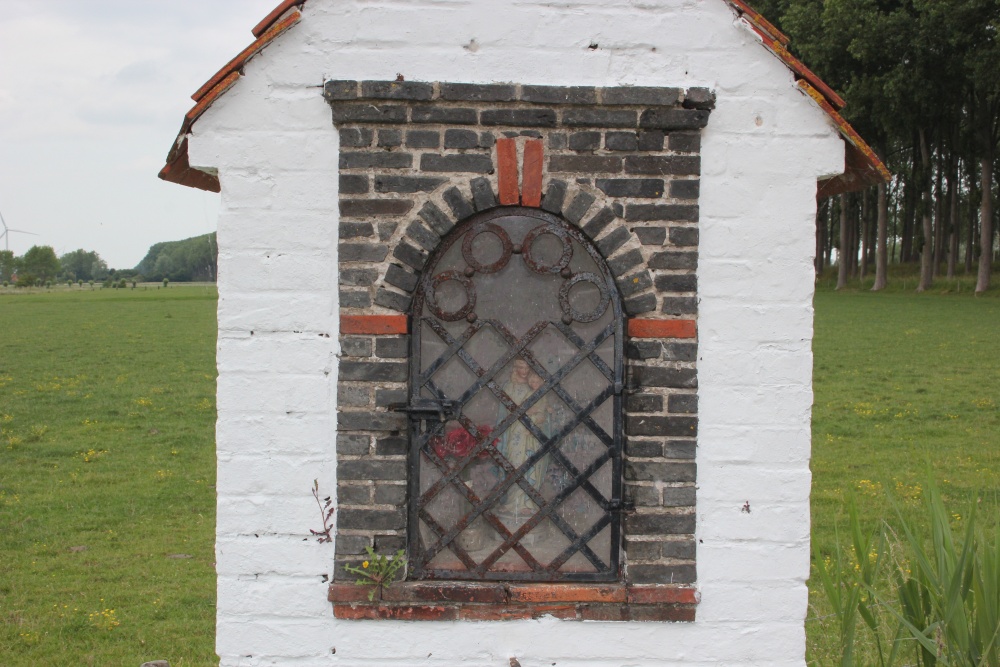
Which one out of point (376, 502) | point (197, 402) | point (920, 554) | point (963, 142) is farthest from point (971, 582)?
point (963, 142)

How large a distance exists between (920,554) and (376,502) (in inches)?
81.8

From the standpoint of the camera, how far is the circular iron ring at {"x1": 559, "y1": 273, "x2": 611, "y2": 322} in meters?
3.86

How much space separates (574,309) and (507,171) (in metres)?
0.61

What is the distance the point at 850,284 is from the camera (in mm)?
38500

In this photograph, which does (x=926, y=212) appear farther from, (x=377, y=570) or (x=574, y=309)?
(x=377, y=570)

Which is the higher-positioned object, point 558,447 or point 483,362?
point 483,362

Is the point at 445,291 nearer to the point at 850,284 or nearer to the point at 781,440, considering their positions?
the point at 781,440

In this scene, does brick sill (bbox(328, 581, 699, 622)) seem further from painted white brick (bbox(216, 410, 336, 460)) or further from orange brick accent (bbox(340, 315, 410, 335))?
orange brick accent (bbox(340, 315, 410, 335))

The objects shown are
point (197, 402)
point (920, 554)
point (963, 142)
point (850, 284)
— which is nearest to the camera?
point (920, 554)

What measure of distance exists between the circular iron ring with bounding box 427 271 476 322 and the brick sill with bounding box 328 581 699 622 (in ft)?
3.53

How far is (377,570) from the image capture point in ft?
12.6

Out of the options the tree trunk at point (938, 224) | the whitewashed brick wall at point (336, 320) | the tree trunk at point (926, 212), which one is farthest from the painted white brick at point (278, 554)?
the tree trunk at point (938, 224)

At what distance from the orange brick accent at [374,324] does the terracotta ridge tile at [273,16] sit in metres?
1.16

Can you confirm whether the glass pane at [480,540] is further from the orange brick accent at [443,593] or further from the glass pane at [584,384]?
the glass pane at [584,384]
